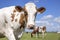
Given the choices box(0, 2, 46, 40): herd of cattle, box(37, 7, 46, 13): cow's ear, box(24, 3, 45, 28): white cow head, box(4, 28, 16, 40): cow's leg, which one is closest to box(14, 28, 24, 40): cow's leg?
box(0, 2, 46, 40): herd of cattle

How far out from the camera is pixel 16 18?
421 inches

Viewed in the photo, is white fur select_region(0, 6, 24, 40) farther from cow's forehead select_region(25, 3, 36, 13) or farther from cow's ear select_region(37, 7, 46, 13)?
cow's ear select_region(37, 7, 46, 13)

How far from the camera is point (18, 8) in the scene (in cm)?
1032

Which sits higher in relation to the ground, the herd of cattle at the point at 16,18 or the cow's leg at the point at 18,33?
the herd of cattle at the point at 16,18

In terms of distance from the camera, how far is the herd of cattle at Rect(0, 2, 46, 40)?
1012 cm

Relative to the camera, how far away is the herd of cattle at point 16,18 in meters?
10.1

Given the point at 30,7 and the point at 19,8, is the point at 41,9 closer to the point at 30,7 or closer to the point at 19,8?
the point at 30,7

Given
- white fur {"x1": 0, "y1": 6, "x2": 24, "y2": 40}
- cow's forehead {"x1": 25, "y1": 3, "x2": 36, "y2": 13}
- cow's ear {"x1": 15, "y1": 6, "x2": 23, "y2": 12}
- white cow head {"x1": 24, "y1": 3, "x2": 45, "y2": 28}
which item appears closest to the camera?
white cow head {"x1": 24, "y1": 3, "x2": 45, "y2": 28}

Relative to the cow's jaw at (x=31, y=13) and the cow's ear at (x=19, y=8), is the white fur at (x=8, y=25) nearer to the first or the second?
the cow's ear at (x=19, y=8)

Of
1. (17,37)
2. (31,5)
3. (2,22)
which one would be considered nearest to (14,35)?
(17,37)

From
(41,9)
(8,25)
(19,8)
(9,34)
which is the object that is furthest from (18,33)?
(41,9)

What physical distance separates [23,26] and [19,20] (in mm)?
335

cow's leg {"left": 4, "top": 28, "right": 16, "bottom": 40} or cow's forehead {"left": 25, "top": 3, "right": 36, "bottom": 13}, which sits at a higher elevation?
cow's forehead {"left": 25, "top": 3, "right": 36, "bottom": 13}

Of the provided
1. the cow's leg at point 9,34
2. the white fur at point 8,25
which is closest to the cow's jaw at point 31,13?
the white fur at point 8,25
